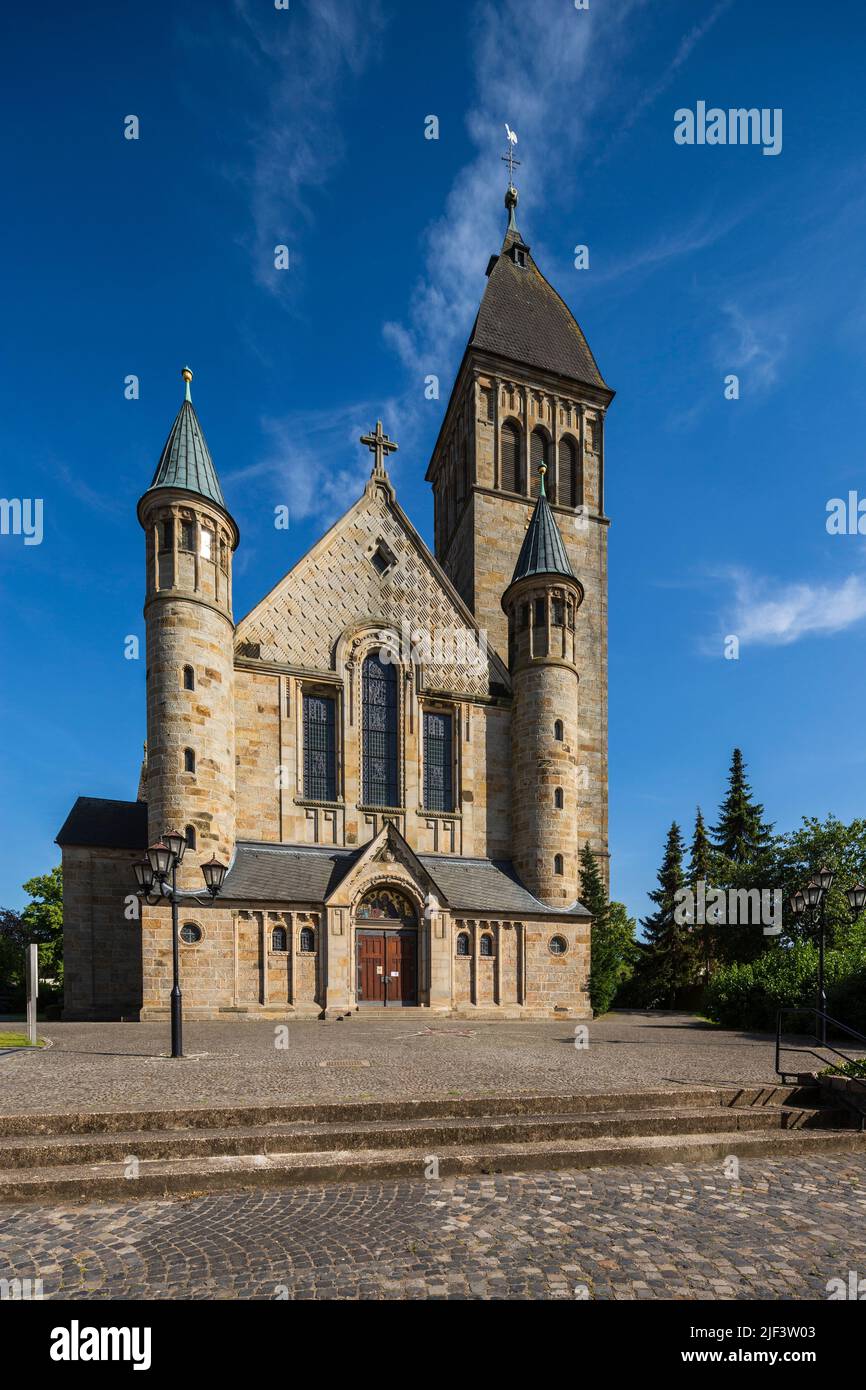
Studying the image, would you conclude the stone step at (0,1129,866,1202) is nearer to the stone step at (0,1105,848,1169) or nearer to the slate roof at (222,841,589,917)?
the stone step at (0,1105,848,1169)

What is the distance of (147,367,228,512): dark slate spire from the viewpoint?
23875mm

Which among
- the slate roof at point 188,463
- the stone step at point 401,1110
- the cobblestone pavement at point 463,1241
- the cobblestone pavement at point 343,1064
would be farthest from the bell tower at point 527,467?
the cobblestone pavement at point 463,1241

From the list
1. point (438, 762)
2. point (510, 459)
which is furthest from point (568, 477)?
point (438, 762)

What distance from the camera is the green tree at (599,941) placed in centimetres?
2589

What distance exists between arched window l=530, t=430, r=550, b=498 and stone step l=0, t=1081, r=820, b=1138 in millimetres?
29356

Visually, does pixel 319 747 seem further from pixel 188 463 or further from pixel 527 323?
pixel 527 323

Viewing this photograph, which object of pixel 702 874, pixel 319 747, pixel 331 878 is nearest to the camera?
pixel 331 878

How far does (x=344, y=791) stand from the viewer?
2483 centimetres

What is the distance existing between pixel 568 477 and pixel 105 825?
25.5m

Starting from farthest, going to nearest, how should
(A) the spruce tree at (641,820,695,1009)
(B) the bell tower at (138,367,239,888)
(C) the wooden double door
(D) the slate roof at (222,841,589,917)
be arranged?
(A) the spruce tree at (641,820,695,1009)
(C) the wooden double door
(D) the slate roof at (222,841,589,917)
(B) the bell tower at (138,367,239,888)

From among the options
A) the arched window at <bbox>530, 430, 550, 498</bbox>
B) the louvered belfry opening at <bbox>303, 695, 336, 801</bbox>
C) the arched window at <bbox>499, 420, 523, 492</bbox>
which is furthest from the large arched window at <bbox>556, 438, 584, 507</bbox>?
the louvered belfry opening at <bbox>303, 695, 336, 801</bbox>

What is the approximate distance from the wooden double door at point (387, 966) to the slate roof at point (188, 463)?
1469cm

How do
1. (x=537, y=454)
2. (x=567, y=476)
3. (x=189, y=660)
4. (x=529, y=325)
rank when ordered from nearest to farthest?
(x=189, y=660) → (x=537, y=454) → (x=567, y=476) → (x=529, y=325)
